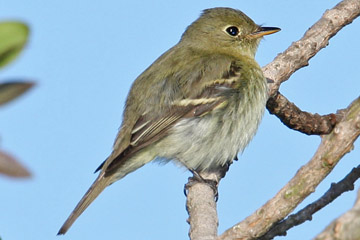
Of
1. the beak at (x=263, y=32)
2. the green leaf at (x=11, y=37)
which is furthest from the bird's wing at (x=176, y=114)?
the green leaf at (x=11, y=37)

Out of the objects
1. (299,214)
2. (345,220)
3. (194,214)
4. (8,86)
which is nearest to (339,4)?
(194,214)

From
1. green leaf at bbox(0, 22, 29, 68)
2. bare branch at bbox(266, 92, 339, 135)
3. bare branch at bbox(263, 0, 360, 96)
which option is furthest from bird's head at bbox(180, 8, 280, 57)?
green leaf at bbox(0, 22, 29, 68)

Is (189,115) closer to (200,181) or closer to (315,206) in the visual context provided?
(200,181)

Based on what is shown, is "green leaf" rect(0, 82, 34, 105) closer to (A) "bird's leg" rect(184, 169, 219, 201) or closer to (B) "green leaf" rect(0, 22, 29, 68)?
(B) "green leaf" rect(0, 22, 29, 68)

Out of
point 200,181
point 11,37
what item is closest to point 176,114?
point 200,181

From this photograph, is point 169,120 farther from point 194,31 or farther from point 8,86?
point 8,86

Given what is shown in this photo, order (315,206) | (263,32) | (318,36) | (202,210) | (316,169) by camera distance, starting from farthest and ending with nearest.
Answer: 1. (263,32)
2. (318,36)
3. (202,210)
4. (315,206)
5. (316,169)
